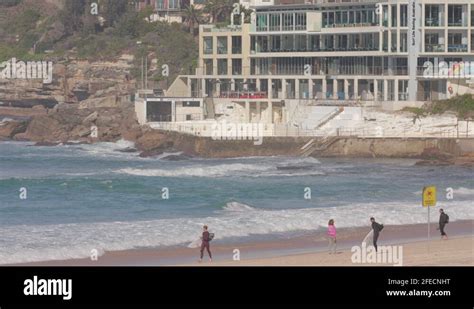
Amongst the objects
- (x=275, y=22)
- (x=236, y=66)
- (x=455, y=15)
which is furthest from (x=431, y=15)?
(x=236, y=66)

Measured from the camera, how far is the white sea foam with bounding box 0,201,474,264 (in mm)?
49469

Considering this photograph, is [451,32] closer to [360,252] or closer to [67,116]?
[67,116]

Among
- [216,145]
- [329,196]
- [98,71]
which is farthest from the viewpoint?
[98,71]

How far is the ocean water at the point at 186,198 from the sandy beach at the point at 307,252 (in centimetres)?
136

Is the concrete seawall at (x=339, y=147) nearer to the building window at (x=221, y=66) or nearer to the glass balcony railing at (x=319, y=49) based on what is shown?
the glass balcony railing at (x=319, y=49)

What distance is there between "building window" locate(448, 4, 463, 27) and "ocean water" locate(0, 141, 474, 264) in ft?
35.4

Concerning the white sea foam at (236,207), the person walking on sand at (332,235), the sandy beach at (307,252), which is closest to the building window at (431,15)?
the white sea foam at (236,207)

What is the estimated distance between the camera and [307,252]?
49.0 m

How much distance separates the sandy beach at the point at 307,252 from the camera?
45688 millimetres

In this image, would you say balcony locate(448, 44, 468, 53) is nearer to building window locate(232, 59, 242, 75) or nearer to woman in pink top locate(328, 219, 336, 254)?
building window locate(232, 59, 242, 75)

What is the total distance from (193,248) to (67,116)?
52.6 m

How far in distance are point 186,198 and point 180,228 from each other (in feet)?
40.3

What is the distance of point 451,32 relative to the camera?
89.2m
